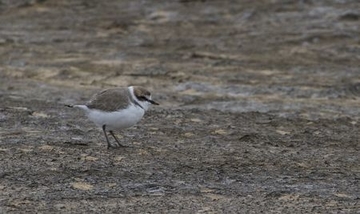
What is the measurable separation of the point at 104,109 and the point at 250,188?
5.48ft

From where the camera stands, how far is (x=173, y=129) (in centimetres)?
1112

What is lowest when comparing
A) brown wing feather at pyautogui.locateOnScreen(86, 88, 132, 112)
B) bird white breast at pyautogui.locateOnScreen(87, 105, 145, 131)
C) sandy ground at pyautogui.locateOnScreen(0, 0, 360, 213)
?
sandy ground at pyautogui.locateOnScreen(0, 0, 360, 213)

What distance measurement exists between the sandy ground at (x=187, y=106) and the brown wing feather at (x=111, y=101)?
19.3 inches

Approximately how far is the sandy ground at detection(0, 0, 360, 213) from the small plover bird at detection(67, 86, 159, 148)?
36cm

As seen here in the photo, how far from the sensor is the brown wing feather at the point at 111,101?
9.09 m

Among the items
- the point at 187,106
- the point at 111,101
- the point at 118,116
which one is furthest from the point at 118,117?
the point at 187,106

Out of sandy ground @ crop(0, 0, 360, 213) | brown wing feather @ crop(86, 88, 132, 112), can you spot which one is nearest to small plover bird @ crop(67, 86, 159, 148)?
brown wing feather @ crop(86, 88, 132, 112)

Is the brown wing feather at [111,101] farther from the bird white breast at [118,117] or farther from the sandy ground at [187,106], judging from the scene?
the sandy ground at [187,106]

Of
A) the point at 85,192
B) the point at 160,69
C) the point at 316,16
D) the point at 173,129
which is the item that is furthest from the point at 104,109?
the point at 316,16

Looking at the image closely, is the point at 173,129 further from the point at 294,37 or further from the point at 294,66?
the point at 294,37

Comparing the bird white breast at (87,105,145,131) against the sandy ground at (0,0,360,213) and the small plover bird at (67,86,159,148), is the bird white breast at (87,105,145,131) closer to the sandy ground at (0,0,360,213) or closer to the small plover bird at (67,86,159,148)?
the small plover bird at (67,86,159,148)

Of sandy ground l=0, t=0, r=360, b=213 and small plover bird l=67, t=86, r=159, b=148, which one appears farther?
small plover bird l=67, t=86, r=159, b=148

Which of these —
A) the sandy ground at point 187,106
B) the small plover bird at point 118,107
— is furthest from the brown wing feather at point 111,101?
the sandy ground at point 187,106

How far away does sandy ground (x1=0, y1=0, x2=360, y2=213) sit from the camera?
8156 millimetres
